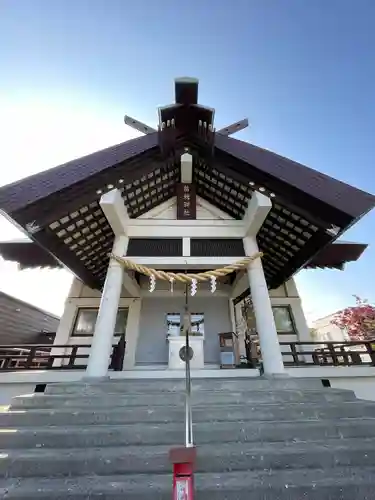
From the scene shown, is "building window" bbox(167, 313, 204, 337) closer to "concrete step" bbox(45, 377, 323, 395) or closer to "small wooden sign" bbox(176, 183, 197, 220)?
"small wooden sign" bbox(176, 183, 197, 220)

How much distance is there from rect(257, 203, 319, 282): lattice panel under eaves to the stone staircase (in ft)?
10.9

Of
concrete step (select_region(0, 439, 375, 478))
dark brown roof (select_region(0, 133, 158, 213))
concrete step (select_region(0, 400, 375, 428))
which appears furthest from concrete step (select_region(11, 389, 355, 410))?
dark brown roof (select_region(0, 133, 158, 213))

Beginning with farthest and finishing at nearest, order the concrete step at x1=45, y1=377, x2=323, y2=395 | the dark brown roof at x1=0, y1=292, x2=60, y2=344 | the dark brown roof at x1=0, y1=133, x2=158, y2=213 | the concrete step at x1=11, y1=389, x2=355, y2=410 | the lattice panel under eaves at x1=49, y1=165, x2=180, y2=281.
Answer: the dark brown roof at x1=0, y1=292, x2=60, y2=344 → the lattice panel under eaves at x1=49, y1=165, x2=180, y2=281 → the dark brown roof at x1=0, y1=133, x2=158, y2=213 → the concrete step at x1=45, y1=377, x2=323, y2=395 → the concrete step at x1=11, y1=389, x2=355, y2=410

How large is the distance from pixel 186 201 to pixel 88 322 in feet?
17.9

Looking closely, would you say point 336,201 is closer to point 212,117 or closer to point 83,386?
point 212,117

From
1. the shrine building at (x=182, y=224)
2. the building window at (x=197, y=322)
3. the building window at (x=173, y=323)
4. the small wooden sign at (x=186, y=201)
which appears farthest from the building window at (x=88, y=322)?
the small wooden sign at (x=186, y=201)

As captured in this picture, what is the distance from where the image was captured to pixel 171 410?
2.91 metres

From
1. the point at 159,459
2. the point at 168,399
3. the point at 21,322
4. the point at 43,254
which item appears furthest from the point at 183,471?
the point at 21,322

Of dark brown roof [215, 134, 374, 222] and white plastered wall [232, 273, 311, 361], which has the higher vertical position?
dark brown roof [215, 134, 374, 222]

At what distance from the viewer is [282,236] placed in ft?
20.8

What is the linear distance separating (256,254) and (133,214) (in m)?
3.35

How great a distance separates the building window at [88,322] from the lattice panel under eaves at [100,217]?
1948 mm

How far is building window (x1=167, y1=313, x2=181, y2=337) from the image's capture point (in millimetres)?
8155

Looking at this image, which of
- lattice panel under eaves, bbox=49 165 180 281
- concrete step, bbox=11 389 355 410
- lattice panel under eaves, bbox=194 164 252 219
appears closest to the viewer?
concrete step, bbox=11 389 355 410
